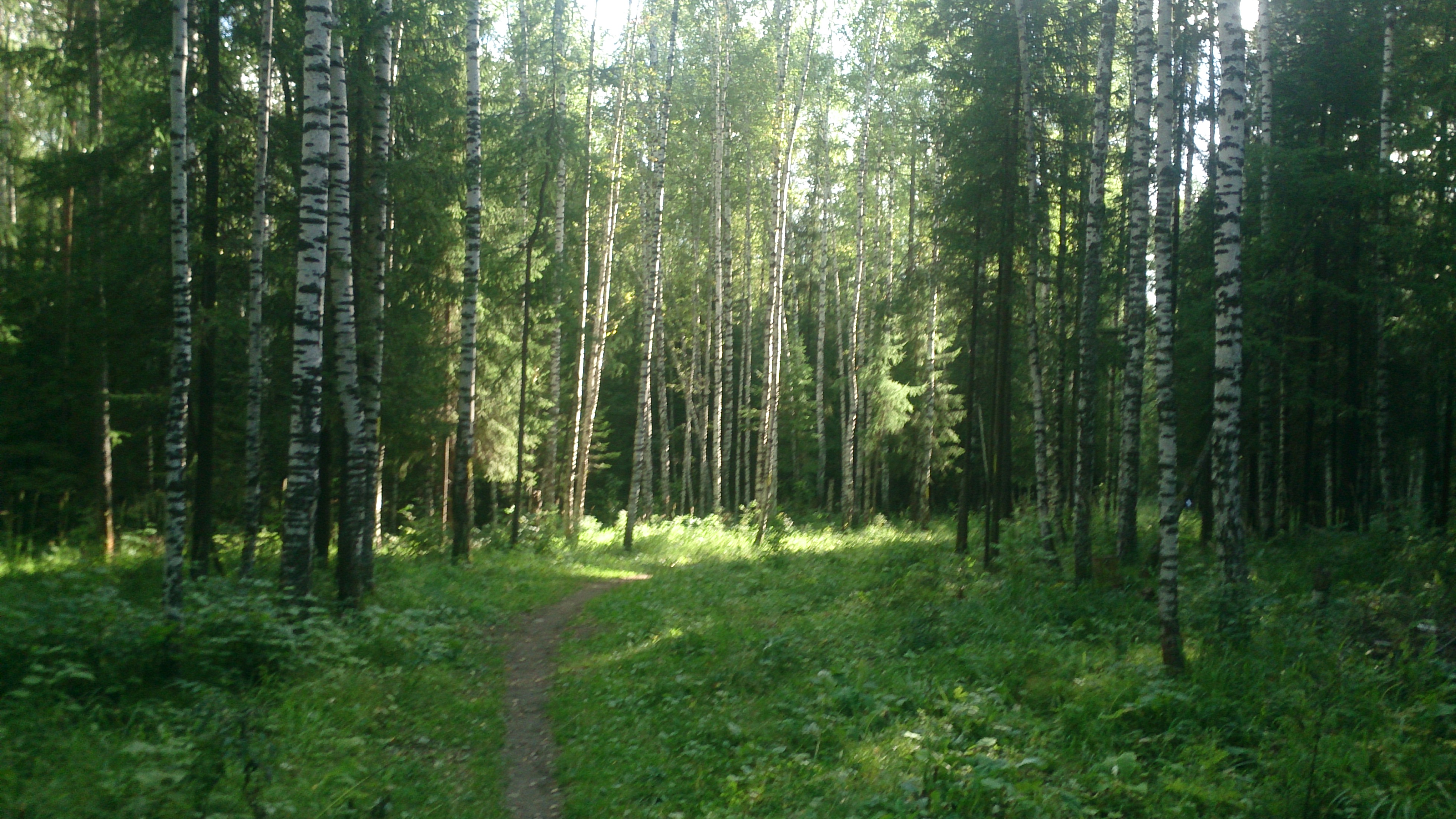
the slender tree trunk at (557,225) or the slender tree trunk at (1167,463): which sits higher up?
the slender tree trunk at (557,225)

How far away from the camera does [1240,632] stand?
8375 millimetres

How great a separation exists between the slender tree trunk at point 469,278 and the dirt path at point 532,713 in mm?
3367

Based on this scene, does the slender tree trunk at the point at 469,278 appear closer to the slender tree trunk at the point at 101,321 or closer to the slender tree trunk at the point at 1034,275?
the slender tree trunk at the point at 101,321

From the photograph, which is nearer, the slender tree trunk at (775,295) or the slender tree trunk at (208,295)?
the slender tree trunk at (208,295)

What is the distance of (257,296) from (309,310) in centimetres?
254

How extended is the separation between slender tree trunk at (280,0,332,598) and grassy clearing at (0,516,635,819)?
2.41 feet

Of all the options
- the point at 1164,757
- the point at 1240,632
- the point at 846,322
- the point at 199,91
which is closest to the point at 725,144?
the point at 846,322

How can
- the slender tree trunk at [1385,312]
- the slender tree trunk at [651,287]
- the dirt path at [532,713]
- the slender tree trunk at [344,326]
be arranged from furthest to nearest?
the slender tree trunk at [651,287] → the slender tree trunk at [1385,312] → the slender tree trunk at [344,326] → the dirt path at [532,713]

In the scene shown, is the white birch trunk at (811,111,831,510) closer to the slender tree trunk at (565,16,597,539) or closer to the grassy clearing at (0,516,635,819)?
the slender tree trunk at (565,16,597,539)

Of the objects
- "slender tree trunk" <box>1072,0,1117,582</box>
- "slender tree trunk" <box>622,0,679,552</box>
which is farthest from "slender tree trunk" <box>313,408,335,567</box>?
"slender tree trunk" <box>1072,0,1117,582</box>

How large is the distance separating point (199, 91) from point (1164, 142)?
13.1 m

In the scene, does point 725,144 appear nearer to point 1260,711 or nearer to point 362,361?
point 362,361

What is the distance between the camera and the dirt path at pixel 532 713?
20.4 feet

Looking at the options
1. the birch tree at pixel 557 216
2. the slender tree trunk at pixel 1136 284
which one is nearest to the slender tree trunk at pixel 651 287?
the birch tree at pixel 557 216
